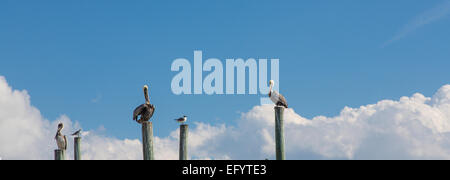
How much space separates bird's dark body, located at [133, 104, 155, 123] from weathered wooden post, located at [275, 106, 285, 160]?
3.24 m

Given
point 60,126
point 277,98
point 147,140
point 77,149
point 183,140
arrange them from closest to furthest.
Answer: point 147,140 < point 77,149 < point 183,140 < point 277,98 < point 60,126

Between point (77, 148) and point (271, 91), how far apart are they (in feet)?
19.5

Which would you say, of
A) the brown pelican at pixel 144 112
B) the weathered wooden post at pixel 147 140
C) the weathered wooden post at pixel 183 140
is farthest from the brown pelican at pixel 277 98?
the weathered wooden post at pixel 147 140

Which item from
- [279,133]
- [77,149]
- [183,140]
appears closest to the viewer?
[279,133]

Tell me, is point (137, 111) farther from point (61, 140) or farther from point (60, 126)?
point (60, 126)

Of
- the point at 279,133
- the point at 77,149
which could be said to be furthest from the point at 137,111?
the point at 279,133

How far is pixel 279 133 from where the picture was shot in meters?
13.4

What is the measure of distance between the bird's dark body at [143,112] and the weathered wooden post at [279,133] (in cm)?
324

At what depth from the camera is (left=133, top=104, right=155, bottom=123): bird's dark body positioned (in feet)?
48.4

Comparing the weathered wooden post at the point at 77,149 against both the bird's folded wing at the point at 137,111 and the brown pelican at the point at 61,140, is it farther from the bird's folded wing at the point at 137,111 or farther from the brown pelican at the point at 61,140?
the bird's folded wing at the point at 137,111

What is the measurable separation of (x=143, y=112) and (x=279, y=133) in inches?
137

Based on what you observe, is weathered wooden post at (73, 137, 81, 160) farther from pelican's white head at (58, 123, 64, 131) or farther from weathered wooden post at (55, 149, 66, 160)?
pelican's white head at (58, 123, 64, 131)
